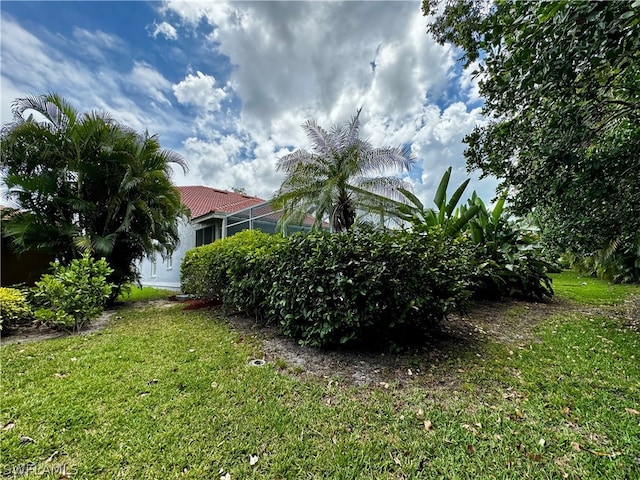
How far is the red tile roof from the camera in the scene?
1534cm

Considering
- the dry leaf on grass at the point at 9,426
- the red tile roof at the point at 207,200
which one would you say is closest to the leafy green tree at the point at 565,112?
the dry leaf on grass at the point at 9,426

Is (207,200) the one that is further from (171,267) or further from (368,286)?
(368,286)

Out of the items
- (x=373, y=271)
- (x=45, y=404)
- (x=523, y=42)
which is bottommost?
(x=45, y=404)

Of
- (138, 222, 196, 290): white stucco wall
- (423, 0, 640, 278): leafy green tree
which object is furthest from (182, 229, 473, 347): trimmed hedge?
(138, 222, 196, 290): white stucco wall

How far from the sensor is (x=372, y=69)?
28.4 ft

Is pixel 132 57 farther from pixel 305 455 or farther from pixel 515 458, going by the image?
pixel 515 458

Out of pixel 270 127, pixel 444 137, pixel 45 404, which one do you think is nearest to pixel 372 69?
pixel 444 137

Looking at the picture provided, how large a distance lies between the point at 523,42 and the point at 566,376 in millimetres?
3791

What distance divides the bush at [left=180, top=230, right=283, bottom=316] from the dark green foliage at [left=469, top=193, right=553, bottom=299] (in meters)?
5.33

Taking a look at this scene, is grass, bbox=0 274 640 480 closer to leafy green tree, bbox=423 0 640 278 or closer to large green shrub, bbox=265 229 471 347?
large green shrub, bbox=265 229 471 347

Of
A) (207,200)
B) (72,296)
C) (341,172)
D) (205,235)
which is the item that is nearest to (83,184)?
(72,296)

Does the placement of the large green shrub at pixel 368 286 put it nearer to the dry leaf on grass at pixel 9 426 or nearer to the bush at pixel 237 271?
the bush at pixel 237 271

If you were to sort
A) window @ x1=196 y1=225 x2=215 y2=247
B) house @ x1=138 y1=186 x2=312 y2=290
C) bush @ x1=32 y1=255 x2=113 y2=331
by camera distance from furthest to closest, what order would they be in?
window @ x1=196 y1=225 x2=215 y2=247 < house @ x1=138 y1=186 x2=312 y2=290 < bush @ x1=32 y1=255 x2=113 y2=331

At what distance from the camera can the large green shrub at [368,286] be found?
3924mm
